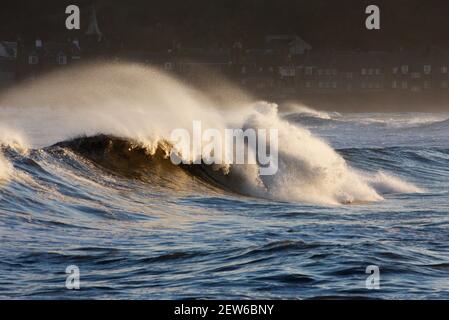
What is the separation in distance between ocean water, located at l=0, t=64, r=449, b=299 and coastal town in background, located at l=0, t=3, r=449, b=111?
84.6m

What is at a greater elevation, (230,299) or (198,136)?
(198,136)

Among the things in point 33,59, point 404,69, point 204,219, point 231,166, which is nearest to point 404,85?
point 404,69

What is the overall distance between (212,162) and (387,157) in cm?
1060

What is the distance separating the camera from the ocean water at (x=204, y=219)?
38.2ft

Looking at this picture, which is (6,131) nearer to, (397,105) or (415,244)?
(415,244)

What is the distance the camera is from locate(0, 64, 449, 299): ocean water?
38.2 feet

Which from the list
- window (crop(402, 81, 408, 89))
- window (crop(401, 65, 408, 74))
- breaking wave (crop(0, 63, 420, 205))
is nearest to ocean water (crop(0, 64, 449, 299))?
breaking wave (crop(0, 63, 420, 205))

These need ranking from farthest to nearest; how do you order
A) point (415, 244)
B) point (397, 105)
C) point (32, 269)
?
1. point (397, 105)
2. point (415, 244)
3. point (32, 269)

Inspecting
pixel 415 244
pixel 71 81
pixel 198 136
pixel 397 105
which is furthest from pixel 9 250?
pixel 71 81

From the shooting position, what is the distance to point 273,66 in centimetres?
11844

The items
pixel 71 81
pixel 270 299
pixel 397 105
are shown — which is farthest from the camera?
pixel 71 81

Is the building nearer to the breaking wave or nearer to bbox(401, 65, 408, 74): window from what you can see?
bbox(401, 65, 408, 74): window

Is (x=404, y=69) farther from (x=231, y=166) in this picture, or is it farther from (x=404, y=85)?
(x=231, y=166)
